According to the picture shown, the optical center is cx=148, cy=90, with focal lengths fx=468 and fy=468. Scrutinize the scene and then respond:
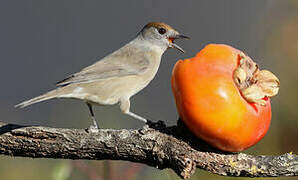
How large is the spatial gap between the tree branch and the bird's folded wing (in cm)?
96

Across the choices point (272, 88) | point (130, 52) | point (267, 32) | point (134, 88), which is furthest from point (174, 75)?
point (267, 32)

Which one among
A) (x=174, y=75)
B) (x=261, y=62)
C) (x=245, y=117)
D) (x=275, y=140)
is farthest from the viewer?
(x=261, y=62)

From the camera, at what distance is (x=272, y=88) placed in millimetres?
3102

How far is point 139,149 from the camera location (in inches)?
126

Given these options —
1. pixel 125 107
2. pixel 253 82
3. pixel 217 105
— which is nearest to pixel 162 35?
pixel 125 107

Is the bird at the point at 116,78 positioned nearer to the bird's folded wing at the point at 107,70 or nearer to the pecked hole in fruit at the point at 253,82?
the bird's folded wing at the point at 107,70

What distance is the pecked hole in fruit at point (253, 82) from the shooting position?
119 inches

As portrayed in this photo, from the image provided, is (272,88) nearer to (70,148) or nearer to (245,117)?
(245,117)

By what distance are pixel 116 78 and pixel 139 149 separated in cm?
131

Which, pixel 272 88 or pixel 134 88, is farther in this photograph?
pixel 134 88

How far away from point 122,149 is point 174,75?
0.62 meters

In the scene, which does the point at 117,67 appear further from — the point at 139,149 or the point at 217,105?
the point at 217,105

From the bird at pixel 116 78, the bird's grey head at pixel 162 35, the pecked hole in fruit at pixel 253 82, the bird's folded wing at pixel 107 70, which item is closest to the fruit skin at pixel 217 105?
the pecked hole in fruit at pixel 253 82

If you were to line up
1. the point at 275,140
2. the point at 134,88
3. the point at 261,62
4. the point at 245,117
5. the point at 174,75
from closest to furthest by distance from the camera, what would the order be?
the point at 245,117, the point at 174,75, the point at 275,140, the point at 134,88, the point at 261,62
